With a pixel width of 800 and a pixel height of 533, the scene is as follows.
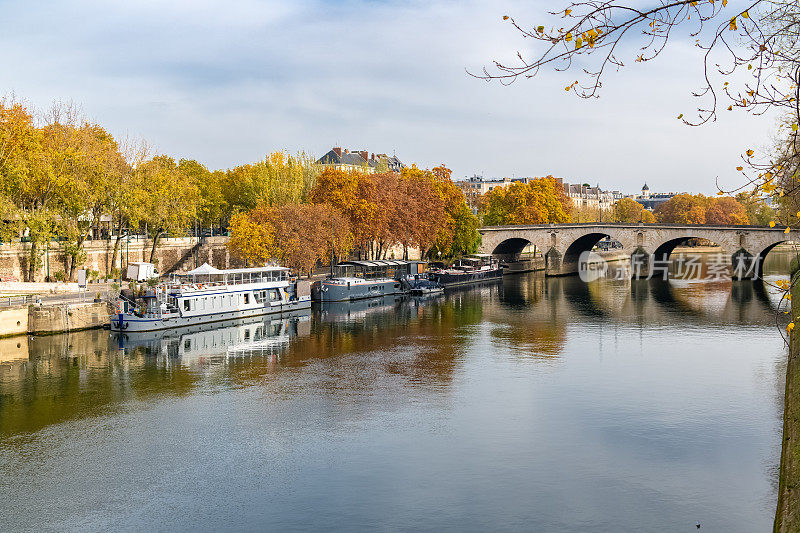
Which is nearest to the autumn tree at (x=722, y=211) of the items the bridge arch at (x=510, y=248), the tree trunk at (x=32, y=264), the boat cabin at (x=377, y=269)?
Result: the bridge arch at (x=510, y=248)

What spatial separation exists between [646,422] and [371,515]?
11517 mm

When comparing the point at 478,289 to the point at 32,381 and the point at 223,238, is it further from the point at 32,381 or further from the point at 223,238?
the point at 32,381

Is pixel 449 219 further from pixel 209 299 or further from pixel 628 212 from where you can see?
pixel 628 212

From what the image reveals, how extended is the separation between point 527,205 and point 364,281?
48.4m

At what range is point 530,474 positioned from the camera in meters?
20.8

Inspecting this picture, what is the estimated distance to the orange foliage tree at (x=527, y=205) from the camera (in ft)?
350

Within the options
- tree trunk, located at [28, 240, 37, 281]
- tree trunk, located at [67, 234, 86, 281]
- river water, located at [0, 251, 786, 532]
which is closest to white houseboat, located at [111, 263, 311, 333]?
river water, located at [0, 251, 786, 532]

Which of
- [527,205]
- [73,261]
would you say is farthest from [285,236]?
[527,205]

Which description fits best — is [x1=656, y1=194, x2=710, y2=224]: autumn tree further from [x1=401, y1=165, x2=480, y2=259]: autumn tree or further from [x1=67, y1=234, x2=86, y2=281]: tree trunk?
[x1=67, y1=234, x2=86, y2=281]: tree trunk

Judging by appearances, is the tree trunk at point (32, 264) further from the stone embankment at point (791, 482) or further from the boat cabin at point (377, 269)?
the stone embankment at point (791, 482)

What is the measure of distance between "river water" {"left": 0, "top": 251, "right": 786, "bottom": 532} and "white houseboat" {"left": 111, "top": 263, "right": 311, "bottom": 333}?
1830 millimetres

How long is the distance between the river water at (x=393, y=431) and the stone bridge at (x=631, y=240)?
38582 millimetres

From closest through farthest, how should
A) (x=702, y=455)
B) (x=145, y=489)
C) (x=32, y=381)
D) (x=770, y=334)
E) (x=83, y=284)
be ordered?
1. (x=145, y=489)
2. (x=702, y=455)
3. (x=32, y=381)
4. (x=770, y=334)
5. (x=83, y=284)

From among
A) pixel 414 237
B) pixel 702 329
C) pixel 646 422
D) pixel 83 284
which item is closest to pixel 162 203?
pixel 83 284
